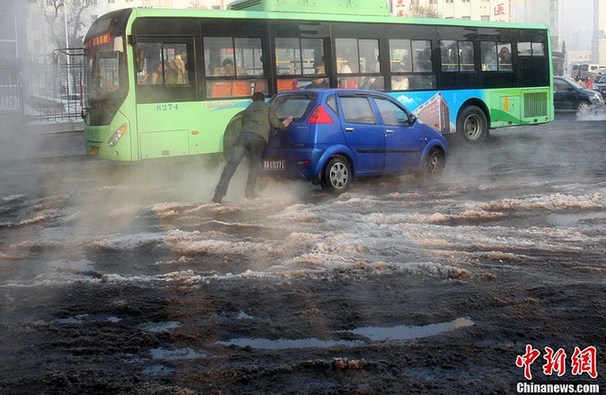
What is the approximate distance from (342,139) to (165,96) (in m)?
4.20

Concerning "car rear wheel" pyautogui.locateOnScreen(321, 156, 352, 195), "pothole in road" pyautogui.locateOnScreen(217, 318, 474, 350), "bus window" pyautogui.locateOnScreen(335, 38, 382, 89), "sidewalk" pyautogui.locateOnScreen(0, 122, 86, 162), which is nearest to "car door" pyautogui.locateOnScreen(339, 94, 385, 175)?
"car rear wheel" pyautogui.locateOnScreen(321, 156, 352, 195)

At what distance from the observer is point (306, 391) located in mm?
4066

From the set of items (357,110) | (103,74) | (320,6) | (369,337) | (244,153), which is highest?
(320,6)

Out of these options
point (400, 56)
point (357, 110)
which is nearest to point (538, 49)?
point (400, 56)

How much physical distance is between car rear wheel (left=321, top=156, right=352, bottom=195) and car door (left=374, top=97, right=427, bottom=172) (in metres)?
0.84

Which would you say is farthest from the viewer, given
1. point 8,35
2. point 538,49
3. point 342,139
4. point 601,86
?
point 601,86

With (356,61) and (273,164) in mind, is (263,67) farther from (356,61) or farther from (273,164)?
(273,164)

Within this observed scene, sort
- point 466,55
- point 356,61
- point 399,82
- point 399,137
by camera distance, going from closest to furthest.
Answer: point 399,137
point 356,61
point 399,82
point 466,55

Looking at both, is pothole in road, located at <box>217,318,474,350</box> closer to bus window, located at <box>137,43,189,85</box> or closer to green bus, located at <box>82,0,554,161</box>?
green bus, located at <box>82,0,554,161</box>

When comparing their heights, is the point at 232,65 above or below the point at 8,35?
below

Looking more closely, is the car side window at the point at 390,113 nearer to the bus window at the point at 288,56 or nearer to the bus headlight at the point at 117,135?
the bus window at the point at 288,56

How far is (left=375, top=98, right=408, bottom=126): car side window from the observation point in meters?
12.1

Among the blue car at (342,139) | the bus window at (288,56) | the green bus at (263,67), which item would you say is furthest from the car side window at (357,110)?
the bus window at (288,56)

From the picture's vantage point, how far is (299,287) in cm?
612
